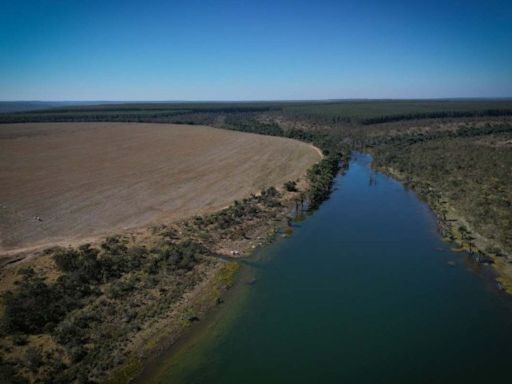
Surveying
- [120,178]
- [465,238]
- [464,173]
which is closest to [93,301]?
[465,238]

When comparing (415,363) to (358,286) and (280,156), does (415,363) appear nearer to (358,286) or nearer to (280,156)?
(358,286)

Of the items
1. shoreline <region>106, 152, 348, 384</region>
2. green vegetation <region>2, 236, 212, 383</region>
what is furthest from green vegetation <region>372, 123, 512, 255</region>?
green vegetation <region>2, 236, 212, 383</region>

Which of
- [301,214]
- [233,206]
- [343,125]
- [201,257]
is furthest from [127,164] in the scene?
[343,125]

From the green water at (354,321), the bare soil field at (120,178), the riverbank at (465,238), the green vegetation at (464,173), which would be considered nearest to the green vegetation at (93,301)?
the green water at (354,321)

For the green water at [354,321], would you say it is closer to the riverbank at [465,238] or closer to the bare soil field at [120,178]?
the riverbank at [465,238]

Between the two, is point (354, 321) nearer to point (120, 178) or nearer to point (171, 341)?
point (171, 341)

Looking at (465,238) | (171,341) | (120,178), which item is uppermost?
(120,178)
